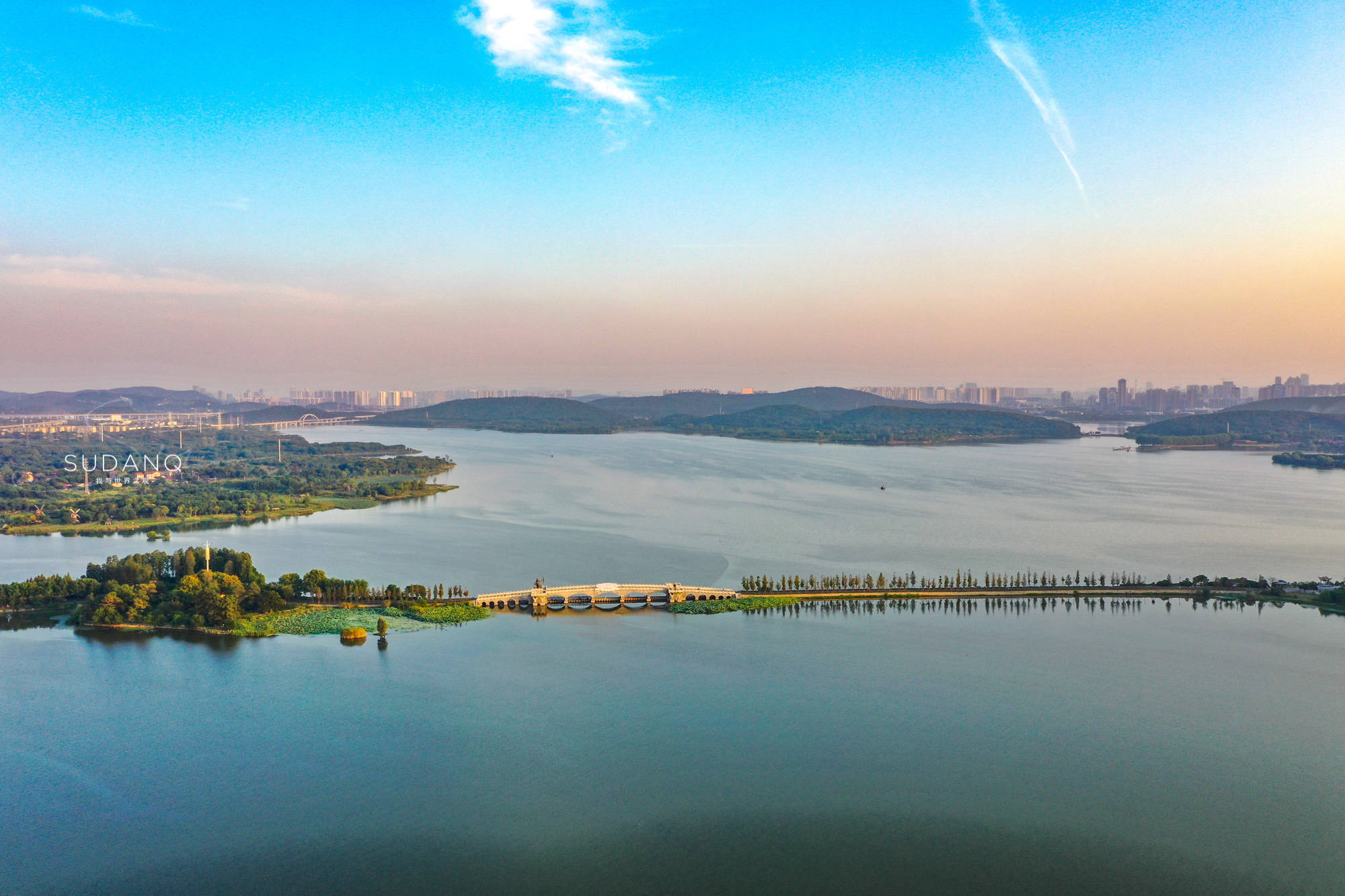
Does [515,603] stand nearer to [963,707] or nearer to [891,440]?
[963,707]

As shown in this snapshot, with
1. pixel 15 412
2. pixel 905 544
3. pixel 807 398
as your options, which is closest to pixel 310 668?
pixel 905 544

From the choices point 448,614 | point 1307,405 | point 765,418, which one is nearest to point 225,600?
point 448,614

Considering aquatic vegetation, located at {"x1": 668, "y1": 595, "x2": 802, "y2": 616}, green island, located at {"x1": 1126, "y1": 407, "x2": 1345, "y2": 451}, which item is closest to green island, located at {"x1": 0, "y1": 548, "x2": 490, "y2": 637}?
aquatic vegetation, located at {"x1": 668, "y1": 595, "x2": 802, "y2": 616}

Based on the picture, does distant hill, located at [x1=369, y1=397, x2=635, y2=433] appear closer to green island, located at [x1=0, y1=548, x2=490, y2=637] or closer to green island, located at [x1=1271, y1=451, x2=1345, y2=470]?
green island, located at [x1=1271, y1=451, x2=1345, y2=470]

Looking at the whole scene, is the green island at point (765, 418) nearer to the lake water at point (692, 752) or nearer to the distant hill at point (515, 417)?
the distant hill at point (515, 417)

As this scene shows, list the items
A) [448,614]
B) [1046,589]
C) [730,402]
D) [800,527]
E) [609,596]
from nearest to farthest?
[448,614], [609,596], [1046,589], [800,527], [730,402]

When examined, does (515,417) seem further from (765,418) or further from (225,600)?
(225,600)
